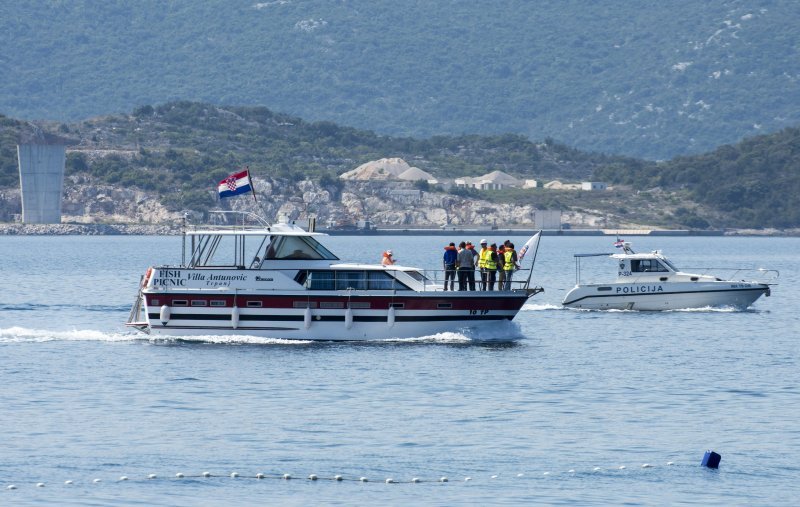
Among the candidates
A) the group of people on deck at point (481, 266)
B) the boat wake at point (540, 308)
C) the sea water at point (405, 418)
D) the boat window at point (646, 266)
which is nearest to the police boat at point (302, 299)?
the sea water at point (405, 418)

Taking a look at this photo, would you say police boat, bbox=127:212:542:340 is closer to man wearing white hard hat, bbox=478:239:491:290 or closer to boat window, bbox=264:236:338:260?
boat window, bbox=264:236:338:260

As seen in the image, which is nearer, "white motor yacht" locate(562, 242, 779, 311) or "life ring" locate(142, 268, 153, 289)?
"life ring" locate(142, 268, 153, 289)

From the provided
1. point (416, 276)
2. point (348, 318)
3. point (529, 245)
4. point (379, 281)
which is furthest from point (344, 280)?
point (529, 245)

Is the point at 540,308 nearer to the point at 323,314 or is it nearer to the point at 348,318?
the point at 348,318

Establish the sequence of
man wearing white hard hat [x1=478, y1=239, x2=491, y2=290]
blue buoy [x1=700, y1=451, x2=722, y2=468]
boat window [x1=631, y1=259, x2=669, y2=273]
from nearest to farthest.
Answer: blue buoy [x1=700, y1=451, x2=722, y2=468] < man wearing white hard hat [x1=478, y1=239, x2=491, y2=290] < boat window [x1=631, y1=259, x2=669, y2=273]

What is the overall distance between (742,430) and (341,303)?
16369mm

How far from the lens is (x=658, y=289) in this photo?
2562 inches

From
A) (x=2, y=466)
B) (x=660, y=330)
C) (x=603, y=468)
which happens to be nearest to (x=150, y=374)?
(x=2, y=466)

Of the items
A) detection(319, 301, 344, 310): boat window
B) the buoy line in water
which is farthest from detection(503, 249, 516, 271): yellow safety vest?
the buoy line in water

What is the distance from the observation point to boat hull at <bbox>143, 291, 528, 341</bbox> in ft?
155

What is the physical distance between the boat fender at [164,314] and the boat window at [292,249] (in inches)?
134

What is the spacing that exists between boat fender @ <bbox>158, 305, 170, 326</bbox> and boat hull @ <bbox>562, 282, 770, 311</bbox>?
79.0ft

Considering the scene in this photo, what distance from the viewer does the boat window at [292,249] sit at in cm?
4747

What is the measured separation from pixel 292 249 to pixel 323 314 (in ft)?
7.25
